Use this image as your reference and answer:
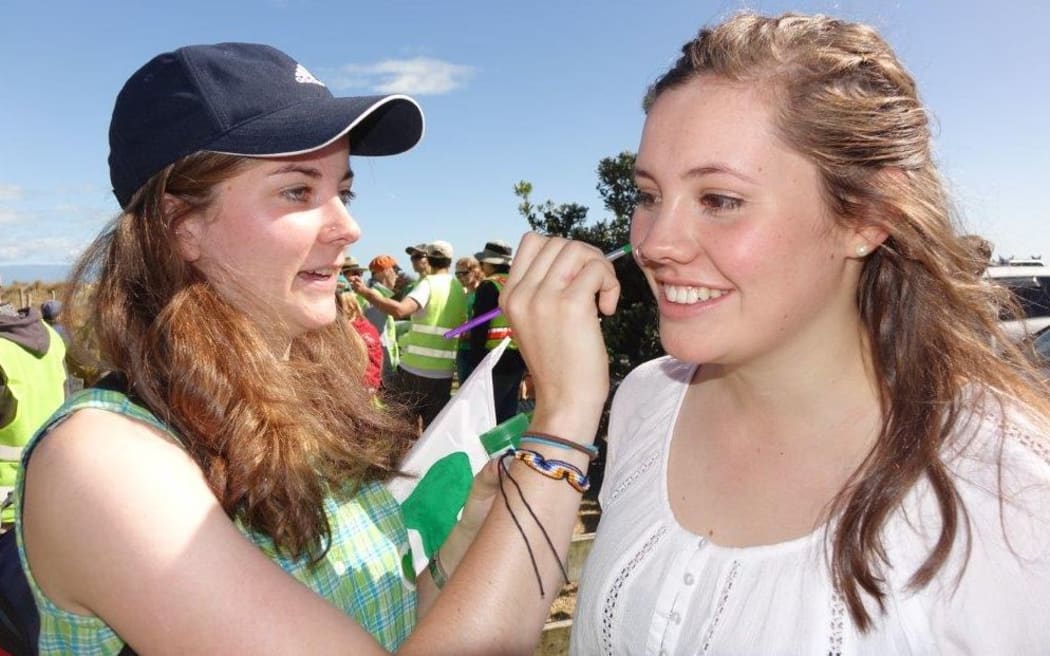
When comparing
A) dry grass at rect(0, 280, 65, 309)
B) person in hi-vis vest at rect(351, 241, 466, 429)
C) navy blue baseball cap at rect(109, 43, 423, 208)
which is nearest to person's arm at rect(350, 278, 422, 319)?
person in hi-vis vest at rect(351, 241, 466, 429)

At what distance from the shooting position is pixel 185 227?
51.6 inches

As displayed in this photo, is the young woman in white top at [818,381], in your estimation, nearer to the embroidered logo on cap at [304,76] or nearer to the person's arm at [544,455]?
the person's arm at [544,455]

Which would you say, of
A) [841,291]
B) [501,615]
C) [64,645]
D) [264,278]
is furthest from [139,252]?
[841,291]

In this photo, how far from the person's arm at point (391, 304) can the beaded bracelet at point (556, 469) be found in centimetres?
477

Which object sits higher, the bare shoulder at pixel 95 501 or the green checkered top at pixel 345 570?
the bare shoulder at pixel 95 501

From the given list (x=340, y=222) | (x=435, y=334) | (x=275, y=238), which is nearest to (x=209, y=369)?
(x=275, y=238)

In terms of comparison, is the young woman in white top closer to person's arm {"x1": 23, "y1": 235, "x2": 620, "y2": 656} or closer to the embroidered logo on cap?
person's arm {"x1": 23, "y1": 235, "x2": 620, "y2": 656}

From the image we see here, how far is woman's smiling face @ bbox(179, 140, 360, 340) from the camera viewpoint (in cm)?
130

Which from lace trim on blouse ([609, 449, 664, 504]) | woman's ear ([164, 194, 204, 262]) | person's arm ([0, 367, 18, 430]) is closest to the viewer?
woman's ear ([164, 194, 204, 262])

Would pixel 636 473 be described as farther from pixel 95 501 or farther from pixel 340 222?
pixel 95 501

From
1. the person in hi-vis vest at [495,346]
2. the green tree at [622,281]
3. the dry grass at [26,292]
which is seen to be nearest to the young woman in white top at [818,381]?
the green tree at [622,281]

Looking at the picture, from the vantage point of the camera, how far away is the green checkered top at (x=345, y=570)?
1.02 meters

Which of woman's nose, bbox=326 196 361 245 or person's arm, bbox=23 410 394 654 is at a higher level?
woman's nose, bbox=326 196 361 245

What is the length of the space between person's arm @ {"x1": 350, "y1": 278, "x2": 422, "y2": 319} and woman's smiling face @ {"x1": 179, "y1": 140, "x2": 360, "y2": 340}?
4428 millimetres
